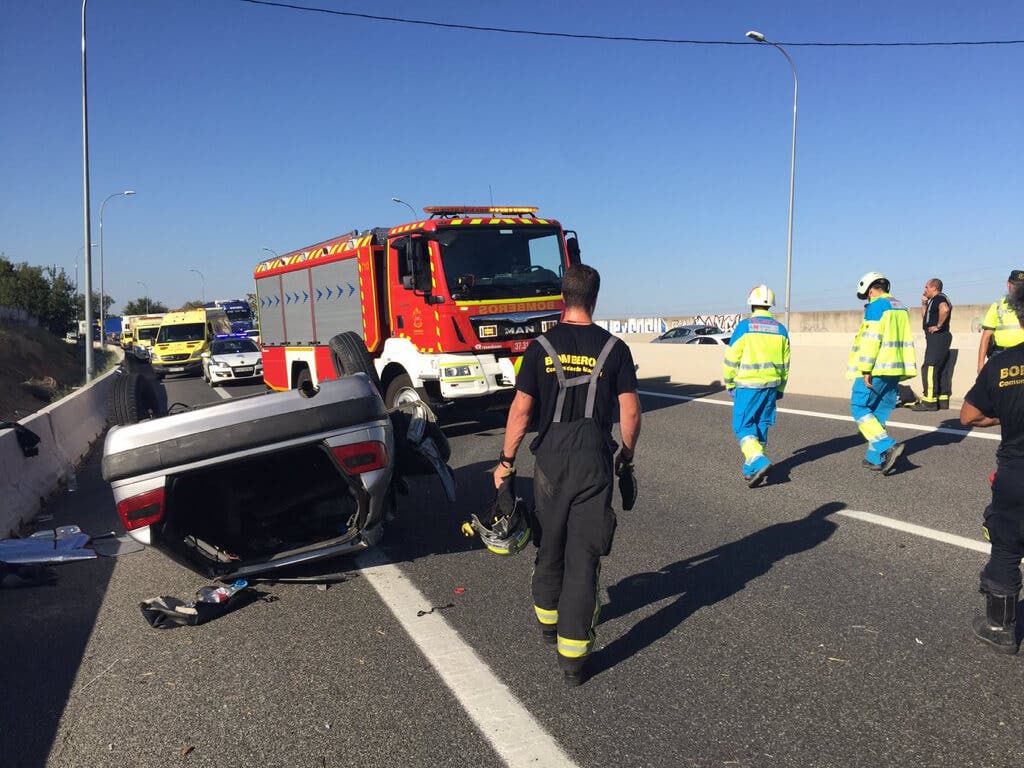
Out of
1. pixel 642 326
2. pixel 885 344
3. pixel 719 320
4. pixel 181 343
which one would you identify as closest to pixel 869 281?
pixel 885 344

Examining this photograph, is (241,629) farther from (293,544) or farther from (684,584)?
(684,584)

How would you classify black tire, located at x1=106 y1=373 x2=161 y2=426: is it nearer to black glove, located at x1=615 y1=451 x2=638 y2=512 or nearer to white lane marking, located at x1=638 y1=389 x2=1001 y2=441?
black glove, located at x1=615 y1=451 x2=638 y2=512

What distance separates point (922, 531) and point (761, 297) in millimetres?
2701

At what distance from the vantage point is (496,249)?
10.8 meters

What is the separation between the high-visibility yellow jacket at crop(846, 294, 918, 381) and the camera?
7.55 metres

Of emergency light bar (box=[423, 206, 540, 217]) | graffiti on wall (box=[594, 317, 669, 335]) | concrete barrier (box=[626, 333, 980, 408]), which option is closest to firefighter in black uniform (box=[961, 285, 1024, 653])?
emergency light bar (box=[423, 206, 540, 217])

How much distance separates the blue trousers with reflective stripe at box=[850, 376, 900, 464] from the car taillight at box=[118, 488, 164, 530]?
19.8 ft

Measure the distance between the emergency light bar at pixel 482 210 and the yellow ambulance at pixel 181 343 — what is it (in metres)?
20.9

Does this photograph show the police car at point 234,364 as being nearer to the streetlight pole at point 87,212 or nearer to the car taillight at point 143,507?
the streetlight pole at point 87,212

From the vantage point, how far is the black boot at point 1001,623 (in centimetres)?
365

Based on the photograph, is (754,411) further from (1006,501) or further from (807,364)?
(807,364)

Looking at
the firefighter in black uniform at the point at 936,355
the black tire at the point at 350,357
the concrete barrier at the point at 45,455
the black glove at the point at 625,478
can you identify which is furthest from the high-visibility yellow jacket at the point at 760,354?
the concrete barrier at the point at 45,455

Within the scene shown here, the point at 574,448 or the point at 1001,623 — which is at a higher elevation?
the point at 574,448

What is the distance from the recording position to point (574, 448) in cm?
365
